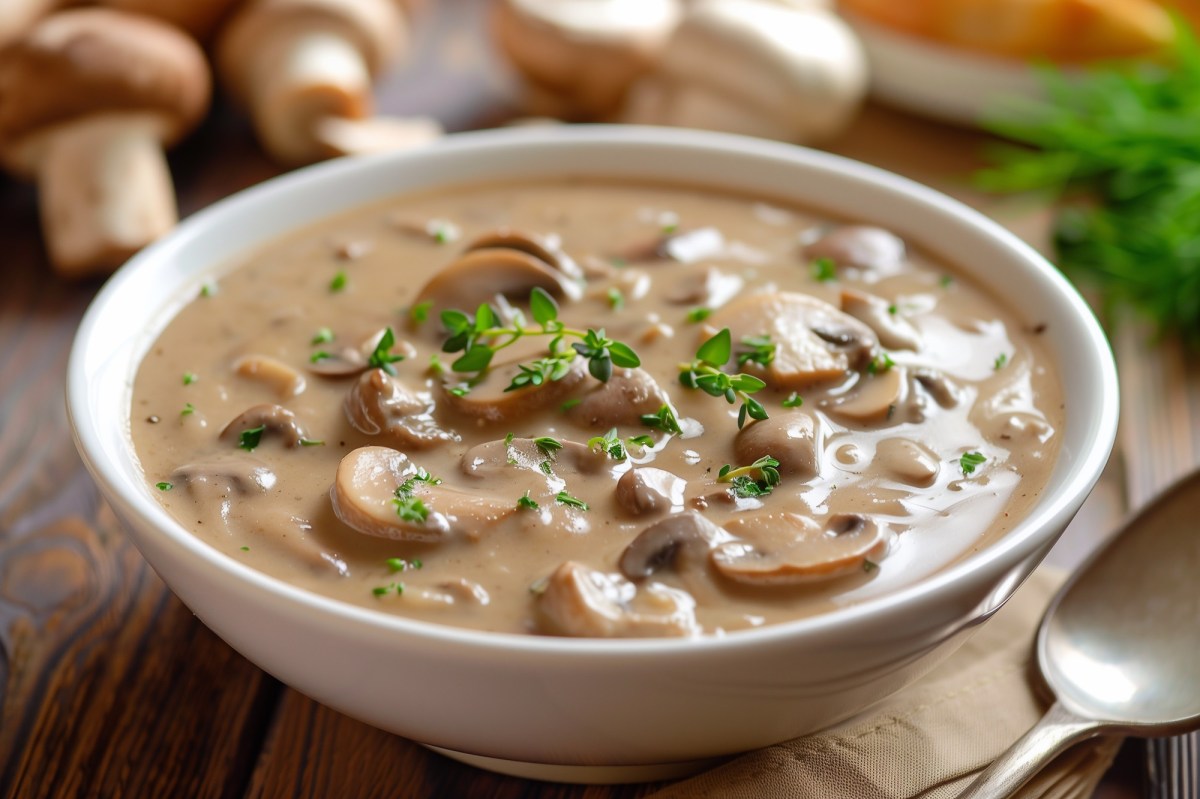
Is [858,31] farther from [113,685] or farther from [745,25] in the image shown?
[113,685]

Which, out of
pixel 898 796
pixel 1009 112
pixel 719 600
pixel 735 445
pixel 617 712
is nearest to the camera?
pixel 617 712

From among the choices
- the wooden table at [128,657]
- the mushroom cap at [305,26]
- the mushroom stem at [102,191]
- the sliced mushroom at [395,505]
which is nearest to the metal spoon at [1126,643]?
the wooden table at [128,657]

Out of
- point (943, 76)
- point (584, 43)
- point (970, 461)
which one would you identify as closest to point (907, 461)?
point (970, 461)

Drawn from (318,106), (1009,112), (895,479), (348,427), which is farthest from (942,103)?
(348,427)

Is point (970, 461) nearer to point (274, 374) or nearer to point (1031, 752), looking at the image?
point (1031, 752)

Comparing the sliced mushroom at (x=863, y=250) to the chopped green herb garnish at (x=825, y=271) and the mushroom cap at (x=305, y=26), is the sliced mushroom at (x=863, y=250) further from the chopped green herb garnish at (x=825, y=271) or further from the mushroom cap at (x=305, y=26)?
the mushroom cap at (x=305, y=26)

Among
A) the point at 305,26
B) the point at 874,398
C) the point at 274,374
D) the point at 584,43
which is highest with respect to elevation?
the point at 874,398
